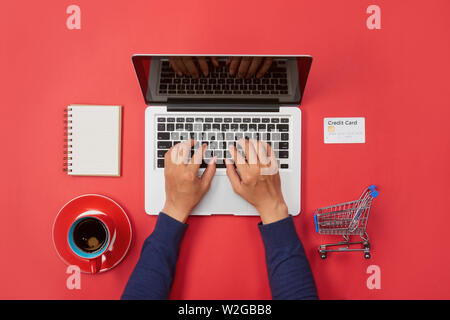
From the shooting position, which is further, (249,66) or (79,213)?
(79,213)

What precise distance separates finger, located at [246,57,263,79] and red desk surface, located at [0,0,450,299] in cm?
16

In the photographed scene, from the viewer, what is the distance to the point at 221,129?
2.87 ft

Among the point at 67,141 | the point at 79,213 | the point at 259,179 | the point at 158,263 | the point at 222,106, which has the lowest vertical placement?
the point at 158,263

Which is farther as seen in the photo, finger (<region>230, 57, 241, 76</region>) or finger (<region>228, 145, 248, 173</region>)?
finger (<region>228, 145, 248, 173</region>)

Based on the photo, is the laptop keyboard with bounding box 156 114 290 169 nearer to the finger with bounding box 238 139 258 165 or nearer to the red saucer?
the finger with bounding box 238 139 258 165

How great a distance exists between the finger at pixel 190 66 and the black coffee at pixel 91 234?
0.50 m

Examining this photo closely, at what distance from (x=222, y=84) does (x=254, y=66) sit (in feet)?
0.36

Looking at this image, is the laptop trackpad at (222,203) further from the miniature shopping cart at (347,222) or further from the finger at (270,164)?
the miniature shopping cart at (347,222)

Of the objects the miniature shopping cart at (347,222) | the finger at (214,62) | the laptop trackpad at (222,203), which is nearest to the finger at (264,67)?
the finger at (214,62)

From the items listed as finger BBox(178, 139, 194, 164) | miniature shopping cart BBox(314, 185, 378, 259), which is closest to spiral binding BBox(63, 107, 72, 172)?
finger BBox(178, 139, 194, 164)

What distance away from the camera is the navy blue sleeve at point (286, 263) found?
0.77 meters

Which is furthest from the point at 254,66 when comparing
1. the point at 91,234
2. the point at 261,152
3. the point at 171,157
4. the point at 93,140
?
the point at 91,234

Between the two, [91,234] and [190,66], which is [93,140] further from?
[190,66]

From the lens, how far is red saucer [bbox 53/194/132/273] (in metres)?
0.88
